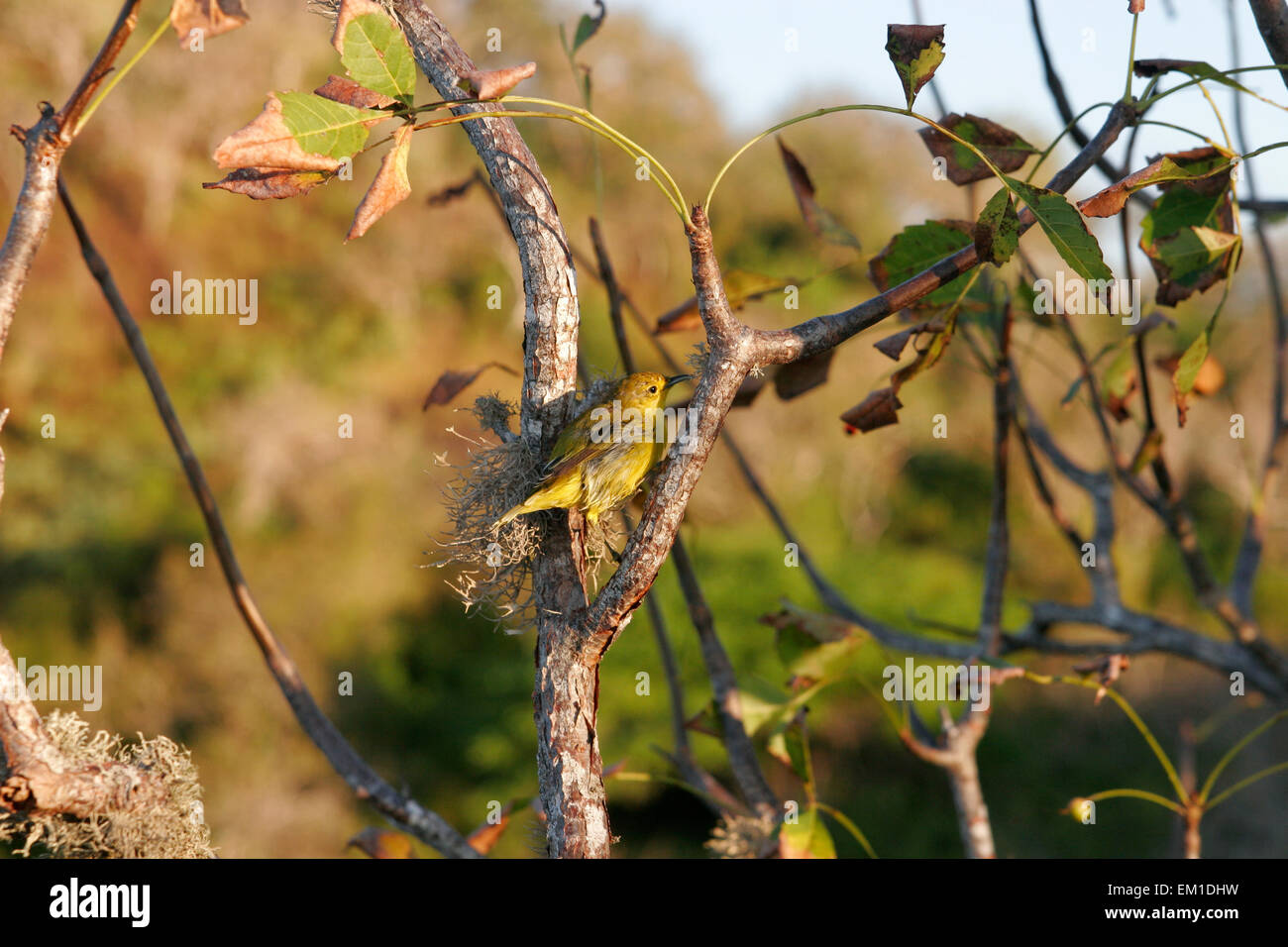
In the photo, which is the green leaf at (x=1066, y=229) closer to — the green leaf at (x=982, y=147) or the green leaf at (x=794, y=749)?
the green leaf at (x=982, y=147)

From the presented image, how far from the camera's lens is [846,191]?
6402 mm

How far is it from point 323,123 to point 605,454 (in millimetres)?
307

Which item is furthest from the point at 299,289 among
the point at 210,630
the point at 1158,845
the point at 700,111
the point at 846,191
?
the point at 1158,845

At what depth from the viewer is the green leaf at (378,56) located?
43cm

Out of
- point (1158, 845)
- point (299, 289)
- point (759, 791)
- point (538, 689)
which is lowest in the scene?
point (1158, 845)

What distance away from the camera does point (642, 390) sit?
746 mm

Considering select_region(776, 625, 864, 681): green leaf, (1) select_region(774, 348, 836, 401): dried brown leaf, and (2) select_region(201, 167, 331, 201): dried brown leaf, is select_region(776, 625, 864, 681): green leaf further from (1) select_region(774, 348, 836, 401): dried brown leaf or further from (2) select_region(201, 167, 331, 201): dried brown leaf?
(2) select_region(201, 167, 331, 201): dried brown leaf

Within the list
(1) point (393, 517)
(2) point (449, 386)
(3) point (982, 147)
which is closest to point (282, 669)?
(2) point (449, 386)

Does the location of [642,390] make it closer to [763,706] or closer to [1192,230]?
[763,706]

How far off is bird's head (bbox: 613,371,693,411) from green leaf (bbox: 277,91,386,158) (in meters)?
0.30

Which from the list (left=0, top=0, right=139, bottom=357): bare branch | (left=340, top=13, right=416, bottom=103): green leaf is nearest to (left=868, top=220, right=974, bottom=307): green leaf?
(left=340, top=13, right=416, bottom=103): green leaf

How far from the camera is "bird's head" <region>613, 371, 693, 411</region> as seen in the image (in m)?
0.71
